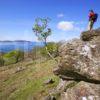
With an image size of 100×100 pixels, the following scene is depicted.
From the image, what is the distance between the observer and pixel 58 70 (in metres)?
25.8

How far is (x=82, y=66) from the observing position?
22734 millimetres

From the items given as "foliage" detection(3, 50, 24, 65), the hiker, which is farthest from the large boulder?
"foliage" detection(3, 50, 24, 65)

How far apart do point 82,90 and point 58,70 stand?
4410mm

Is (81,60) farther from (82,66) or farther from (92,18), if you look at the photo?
(92,18)

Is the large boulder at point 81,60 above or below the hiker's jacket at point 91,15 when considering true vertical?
below

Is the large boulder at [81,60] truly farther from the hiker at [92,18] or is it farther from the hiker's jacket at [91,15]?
the hiker's jacket at [91,15]

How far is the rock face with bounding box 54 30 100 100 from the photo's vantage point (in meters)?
21.8

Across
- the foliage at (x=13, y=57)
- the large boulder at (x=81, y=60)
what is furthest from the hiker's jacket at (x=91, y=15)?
the foliage at (x=13, y=57)

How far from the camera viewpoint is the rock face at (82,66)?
21.8 metres

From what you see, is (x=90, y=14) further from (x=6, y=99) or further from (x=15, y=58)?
(x=15, y=58)

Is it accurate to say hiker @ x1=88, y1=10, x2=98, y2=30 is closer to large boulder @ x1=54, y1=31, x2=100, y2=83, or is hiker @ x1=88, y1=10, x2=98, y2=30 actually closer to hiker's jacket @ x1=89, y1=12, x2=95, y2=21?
hiker's jacket @ x1=89, y1=12, x2=95, y2=21

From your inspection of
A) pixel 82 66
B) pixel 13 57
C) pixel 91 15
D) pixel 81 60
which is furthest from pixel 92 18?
pixel 13 57

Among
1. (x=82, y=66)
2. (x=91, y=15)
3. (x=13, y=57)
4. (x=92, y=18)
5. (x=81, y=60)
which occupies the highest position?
(x=91, y=15)

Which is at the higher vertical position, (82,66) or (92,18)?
(92,18)
